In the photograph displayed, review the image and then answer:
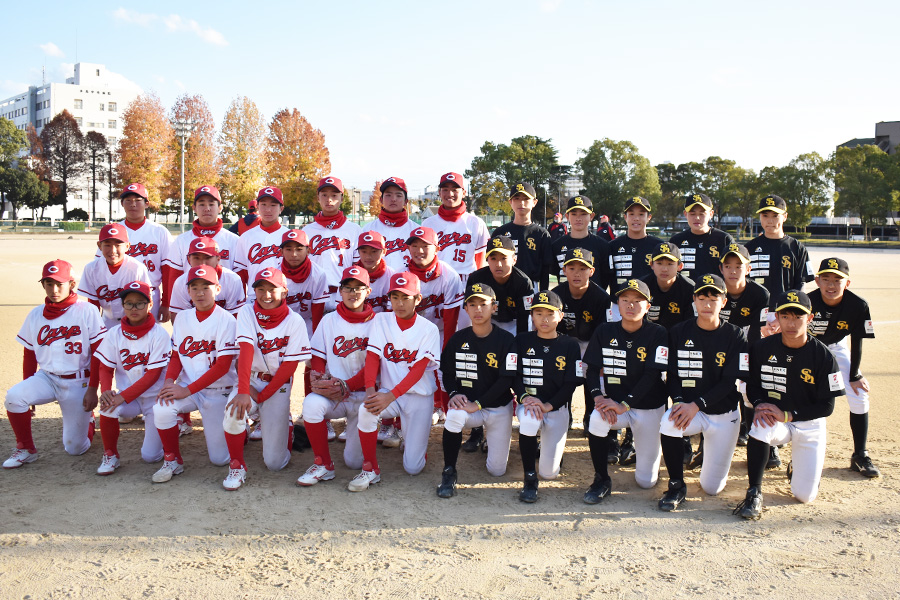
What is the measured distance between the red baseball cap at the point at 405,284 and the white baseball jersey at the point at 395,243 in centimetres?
133

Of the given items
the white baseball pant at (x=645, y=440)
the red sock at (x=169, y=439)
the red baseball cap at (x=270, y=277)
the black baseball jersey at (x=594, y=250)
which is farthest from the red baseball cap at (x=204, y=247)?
the white baseball pant at (x=645, y=440)

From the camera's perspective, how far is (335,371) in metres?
5.49

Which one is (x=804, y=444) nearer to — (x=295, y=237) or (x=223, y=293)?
(x=295, y=237)

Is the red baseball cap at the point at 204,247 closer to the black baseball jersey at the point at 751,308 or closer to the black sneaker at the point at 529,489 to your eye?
the black sneaker at the point at 529,489

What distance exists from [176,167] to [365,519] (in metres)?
45.6

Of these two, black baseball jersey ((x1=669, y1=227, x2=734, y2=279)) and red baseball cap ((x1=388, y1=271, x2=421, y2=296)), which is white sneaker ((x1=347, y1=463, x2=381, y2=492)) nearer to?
red baseball cap ((x1=388, y1=271, x2=421, y2=296))

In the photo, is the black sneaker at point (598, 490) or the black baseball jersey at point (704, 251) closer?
the black sneaker at point (598, 490)

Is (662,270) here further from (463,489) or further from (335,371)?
(335,371)

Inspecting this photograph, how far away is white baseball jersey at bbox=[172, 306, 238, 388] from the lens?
5336 millimetres

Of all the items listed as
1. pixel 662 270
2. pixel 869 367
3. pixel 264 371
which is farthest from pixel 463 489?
pixel 869 367

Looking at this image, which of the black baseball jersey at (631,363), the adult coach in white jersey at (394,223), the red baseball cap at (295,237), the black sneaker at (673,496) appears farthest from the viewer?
the adult coach in white jersey at (394,223)

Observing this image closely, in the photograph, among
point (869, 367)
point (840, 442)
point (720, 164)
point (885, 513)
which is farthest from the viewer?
point (720, 164)

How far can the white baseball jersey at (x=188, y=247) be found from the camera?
6.93 meters

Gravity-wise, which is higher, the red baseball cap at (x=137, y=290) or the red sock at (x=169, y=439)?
the red baseball cap at (x=137, y=290)
